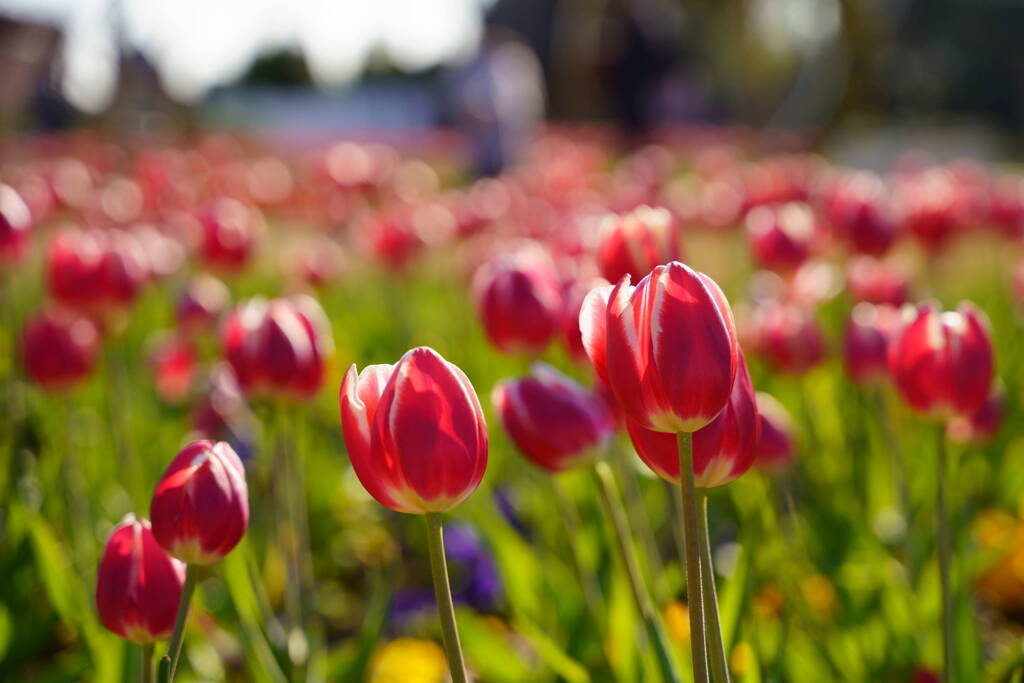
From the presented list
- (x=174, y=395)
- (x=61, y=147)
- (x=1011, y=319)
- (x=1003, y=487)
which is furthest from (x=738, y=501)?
(x=61, y=147)

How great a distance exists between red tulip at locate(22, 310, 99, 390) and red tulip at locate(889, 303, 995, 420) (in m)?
1.78

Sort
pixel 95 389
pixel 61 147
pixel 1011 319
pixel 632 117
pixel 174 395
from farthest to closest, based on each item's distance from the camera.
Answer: pixel 632 117, pixel 61 147, pixel 1011 319, pixel 95 389, pixel 174 395

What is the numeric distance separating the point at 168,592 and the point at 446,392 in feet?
1.39

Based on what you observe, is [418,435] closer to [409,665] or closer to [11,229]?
[409,665]

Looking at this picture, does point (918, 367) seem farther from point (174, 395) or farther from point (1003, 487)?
point (174, 395)

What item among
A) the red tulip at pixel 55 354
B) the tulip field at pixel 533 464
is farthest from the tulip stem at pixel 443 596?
the red tulip at pixel 55 354

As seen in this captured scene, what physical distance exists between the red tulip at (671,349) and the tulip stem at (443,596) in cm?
21

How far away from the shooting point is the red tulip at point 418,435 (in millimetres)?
944

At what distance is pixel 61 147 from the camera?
8.56 meters

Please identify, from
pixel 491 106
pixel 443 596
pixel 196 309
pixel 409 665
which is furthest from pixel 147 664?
pixel 491 106

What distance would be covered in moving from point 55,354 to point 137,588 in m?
1.37

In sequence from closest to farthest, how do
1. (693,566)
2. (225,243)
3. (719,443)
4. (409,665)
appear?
(693,566) → (719,443) → (409,665) → (225,243)

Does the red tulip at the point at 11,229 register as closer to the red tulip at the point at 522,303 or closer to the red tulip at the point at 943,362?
the red tulip at the point at 522,303

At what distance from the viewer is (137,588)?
1.10 m
